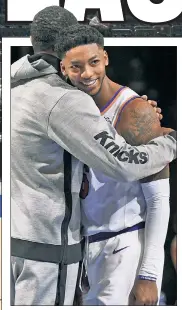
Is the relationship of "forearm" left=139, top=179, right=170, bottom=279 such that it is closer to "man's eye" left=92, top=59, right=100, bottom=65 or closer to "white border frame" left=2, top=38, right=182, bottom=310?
"white border frame" left=2, top=38, right=182, bottom=310

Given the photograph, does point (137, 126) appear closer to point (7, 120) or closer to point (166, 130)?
point (166, 130)

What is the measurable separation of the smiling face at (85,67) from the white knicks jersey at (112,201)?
0.12m

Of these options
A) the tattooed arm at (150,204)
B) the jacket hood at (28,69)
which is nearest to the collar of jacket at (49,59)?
the jacket hood at (28,69)

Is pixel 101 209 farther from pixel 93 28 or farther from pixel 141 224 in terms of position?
→ pixel 93 28

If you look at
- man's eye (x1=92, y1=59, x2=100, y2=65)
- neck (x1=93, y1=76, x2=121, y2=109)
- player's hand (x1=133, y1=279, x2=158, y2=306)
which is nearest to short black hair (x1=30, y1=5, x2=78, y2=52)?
man's eye (x1=92, y1=59, x2=100, y2=65)

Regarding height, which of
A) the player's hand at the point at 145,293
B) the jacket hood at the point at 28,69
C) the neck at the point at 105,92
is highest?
the jacket hood at the point at 28,69

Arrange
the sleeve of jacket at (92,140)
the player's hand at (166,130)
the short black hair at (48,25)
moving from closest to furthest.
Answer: the sleeve of jacket at (92,140) < the short black hair at (48,25) < the player's hand at (166,130)

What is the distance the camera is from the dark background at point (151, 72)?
127 inches

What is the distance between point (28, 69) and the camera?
316 centimetres

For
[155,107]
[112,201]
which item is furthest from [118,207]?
[155,107]

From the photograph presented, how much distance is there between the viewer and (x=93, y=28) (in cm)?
320

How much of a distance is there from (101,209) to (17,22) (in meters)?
1.03

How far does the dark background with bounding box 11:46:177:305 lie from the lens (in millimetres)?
3236

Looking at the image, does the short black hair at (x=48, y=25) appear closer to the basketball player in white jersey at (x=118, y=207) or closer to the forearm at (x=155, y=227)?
the basketball player in white jersey at (x=118, y=207)
